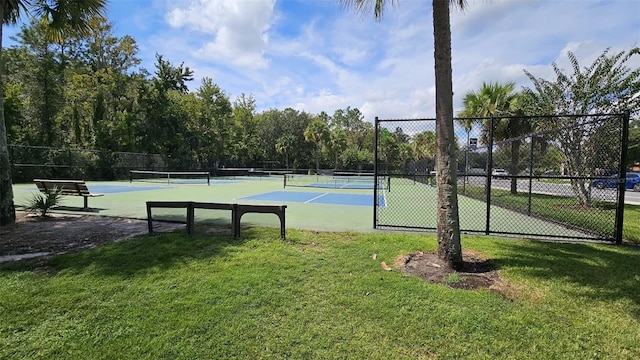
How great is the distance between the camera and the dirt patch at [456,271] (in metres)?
3.84

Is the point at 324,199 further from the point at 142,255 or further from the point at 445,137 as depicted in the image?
the point at 445,137

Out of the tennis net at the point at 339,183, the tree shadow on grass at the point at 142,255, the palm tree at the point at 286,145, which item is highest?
the palm tree at the point at 286,145

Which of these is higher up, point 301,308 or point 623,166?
point 623,166

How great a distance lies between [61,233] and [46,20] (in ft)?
17.7

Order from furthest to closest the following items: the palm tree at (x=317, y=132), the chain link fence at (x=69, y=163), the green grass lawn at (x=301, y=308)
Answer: the palm tree at (x=317, y=132)
the chain link fence at (x=69, y=163)
the green grass lawn at (x=301, y=308)

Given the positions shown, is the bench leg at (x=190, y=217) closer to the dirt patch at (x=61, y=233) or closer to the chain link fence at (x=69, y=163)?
the dirt patch at (x=61, y=233)

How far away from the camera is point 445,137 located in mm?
4254

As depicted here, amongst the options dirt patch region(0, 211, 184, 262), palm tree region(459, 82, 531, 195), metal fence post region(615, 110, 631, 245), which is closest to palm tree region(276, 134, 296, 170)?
palm tree region(459, 82, 531, 195)

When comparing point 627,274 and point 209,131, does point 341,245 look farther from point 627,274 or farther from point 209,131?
point 209,131

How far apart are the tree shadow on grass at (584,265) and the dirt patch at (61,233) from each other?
618 cm

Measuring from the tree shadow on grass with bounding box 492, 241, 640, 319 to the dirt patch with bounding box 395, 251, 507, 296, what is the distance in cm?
→ 31

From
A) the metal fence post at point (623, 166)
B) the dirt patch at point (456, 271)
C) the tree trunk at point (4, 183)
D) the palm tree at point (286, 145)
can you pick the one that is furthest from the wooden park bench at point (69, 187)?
the palm tree at point (286, 145)

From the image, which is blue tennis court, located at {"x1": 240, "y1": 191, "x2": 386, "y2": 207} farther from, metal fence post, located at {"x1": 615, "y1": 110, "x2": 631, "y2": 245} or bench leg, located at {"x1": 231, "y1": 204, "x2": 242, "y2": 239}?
metal fence post, located at {"x1": 615, "y1": 110, "x2": 631, "y2": 245}

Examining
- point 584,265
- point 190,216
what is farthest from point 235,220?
point 584,265
